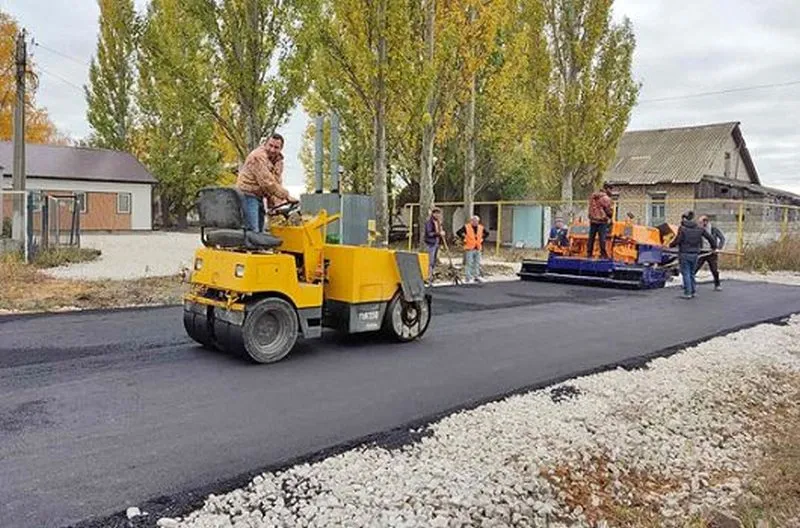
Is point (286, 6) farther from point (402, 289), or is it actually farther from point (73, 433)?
point (73, 433)

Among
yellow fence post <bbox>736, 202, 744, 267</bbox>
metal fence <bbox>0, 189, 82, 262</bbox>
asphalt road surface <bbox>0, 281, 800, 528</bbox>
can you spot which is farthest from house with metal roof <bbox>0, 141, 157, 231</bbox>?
yellow fence post <bbox>736, 202, 744, 267</bbox>

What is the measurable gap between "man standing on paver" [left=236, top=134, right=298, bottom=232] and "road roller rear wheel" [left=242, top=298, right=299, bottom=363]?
0.82m

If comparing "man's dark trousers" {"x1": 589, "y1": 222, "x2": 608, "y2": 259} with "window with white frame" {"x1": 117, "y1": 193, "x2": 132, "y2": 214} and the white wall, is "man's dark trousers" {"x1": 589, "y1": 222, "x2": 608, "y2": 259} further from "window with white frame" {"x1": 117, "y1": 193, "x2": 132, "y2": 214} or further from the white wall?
"window with white frame" {"x1": 117, "y1": 193, "x2": 132, "y2": 214}

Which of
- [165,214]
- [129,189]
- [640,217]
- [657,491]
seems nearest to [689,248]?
[657,491]

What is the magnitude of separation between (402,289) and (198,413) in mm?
3353

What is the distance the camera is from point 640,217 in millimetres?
31797

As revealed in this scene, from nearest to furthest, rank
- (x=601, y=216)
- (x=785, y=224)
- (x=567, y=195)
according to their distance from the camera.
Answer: (x=601, y=216)
(x=785, y=224)
(x=567, y=195)

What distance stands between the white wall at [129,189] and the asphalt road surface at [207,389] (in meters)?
27.4

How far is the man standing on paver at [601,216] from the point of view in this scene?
15.0 metres

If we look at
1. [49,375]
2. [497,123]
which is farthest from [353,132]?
[49,375]

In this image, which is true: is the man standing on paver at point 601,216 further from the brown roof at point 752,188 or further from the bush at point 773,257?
the brown roof at point 752,188

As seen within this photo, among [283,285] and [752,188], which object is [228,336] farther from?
[752,188]

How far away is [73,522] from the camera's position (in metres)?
3.34

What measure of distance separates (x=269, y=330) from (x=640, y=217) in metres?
28.1
